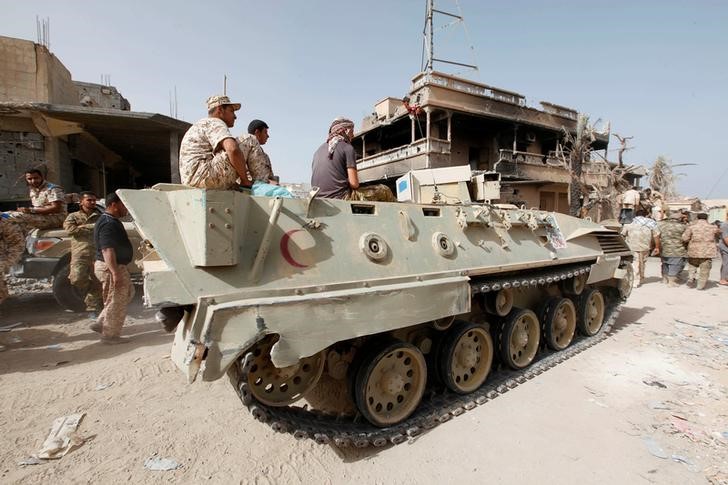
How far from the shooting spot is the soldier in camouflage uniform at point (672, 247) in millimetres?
10609

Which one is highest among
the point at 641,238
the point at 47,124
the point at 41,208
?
the point at 47,124

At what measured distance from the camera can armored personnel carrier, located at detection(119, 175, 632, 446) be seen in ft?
7.91

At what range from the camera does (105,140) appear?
42.4 ft

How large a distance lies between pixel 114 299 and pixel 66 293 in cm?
251

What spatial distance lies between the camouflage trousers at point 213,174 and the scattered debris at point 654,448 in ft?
13.6

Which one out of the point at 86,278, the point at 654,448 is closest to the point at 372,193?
the point at 654,448

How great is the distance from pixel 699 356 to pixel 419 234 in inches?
199

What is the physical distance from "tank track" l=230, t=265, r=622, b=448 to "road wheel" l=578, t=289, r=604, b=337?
856 mm

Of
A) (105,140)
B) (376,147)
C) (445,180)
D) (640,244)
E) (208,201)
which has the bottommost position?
(640,244)

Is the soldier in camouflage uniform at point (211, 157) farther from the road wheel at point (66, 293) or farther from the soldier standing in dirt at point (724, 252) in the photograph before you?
the soldier standing in dirt at point (724, 252)

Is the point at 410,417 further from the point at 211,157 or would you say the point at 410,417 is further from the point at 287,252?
the point at 211,157

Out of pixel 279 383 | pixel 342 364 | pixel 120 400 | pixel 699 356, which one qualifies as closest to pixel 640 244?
pixel 699 356

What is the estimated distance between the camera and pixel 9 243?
571 centimetres

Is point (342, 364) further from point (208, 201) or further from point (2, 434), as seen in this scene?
point (2, 434)
